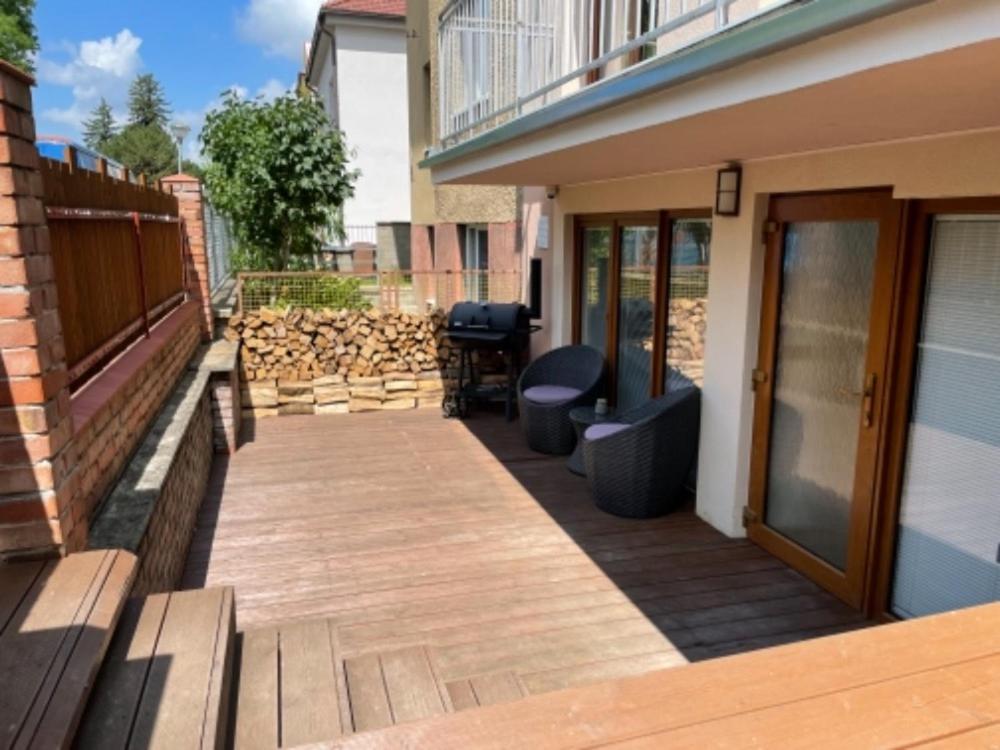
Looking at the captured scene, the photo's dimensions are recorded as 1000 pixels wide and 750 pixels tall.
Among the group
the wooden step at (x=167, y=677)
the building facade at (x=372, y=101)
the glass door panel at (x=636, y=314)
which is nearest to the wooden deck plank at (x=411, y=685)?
the wooden step at (x=167, y=677)

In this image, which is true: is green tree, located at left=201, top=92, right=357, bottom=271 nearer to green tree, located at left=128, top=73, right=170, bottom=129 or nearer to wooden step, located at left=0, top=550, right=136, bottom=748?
wooden step, located at left=0, top=550, right=136, bottom=748

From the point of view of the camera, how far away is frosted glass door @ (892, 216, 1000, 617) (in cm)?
298

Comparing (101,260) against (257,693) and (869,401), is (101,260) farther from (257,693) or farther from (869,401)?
(869,401)

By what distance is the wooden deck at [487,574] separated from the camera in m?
3.35

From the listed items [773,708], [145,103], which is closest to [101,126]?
[145,103]

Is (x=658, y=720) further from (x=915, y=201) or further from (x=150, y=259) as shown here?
(x=150, y=259)

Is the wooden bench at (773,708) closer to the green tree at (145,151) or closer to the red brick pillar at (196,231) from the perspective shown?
the red brick pillar at (196,231)

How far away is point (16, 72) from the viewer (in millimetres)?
2186

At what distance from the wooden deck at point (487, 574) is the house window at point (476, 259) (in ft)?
12.6

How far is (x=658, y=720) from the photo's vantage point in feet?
4.43

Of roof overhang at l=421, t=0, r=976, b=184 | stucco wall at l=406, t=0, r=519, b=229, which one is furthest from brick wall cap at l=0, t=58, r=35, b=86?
stucco wall at l=406, t=0, r=519, b=229

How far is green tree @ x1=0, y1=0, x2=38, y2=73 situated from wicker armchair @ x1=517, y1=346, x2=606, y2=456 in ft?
84.6

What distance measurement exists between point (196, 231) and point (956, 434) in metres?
7.16

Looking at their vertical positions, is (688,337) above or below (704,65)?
below
